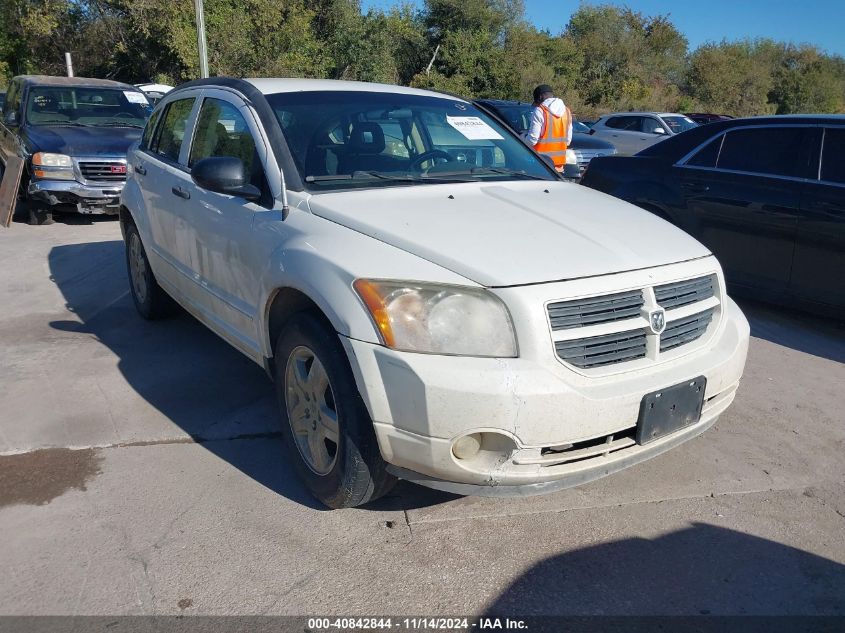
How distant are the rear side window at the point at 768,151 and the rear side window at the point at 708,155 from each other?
50 millimetres

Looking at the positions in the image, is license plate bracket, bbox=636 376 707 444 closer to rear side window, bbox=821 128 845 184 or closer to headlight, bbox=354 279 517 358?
headlight, bbox=354 279 517 358

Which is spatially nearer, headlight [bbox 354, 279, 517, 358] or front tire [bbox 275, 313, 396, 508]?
headlight [bbox 354, 279, 517, 358]

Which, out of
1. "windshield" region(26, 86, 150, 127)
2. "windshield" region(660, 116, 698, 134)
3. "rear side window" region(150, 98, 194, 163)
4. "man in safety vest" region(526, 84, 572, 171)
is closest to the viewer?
"rear side window" region(150, 98, 194, 163)

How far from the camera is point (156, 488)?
3.46 meters

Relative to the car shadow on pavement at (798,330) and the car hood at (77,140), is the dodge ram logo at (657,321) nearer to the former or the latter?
the car shadow on pavement at (798,330)

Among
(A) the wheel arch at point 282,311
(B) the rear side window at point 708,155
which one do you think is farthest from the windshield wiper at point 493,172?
(B) the rear side window at point 708,155

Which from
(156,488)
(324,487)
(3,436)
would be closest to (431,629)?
(324,487)

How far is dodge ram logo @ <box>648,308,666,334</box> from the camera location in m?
2.91

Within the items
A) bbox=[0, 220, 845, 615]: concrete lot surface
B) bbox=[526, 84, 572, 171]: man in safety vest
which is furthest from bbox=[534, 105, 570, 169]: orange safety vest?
bbox=[0, 220, 845, 615]: concrete lot surface

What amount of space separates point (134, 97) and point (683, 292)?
10048 mm

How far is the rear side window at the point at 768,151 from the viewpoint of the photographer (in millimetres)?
5730

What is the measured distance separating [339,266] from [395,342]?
1.37 feet

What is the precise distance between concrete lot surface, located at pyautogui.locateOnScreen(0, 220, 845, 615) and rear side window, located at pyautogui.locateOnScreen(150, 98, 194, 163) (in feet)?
4.80

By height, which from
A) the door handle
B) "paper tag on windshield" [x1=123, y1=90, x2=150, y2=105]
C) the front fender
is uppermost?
"paper tag on windshield" [x1=123, y1=90, x2=150, y2=105]
